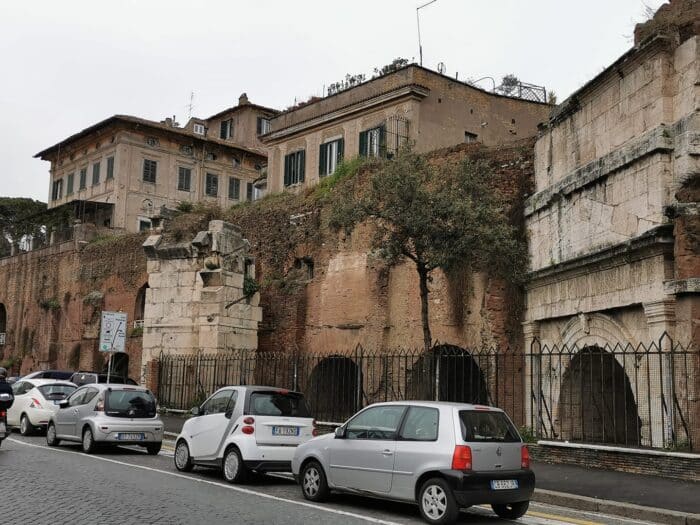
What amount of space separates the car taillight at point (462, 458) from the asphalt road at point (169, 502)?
0.83 metres

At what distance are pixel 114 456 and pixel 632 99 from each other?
1221 cm

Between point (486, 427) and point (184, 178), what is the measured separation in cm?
4148

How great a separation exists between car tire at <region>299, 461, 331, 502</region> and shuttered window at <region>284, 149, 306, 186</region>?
2323 cm

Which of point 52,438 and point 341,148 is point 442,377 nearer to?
point 52,438

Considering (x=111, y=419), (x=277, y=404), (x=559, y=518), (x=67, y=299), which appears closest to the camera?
(x=559, y=518)

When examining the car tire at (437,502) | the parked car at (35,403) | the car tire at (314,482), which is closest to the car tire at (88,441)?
the parked car at (35,403)

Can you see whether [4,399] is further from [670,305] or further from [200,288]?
[670,305]

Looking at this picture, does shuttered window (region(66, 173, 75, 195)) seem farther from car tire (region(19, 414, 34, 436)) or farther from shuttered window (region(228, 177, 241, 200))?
car tire (region(19, 414, 34, 436))

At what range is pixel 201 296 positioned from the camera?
78.5 feet

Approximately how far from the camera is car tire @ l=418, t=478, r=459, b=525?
877 cm

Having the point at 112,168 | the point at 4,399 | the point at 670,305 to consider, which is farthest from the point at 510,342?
the point at 112,168

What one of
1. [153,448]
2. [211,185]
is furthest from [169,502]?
[211,185]

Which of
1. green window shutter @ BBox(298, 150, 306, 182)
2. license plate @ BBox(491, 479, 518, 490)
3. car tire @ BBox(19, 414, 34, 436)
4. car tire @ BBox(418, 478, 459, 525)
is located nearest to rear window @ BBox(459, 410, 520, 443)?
license plate @ BBox(491, 479, 518, 490)

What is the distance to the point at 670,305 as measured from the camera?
13.4m
